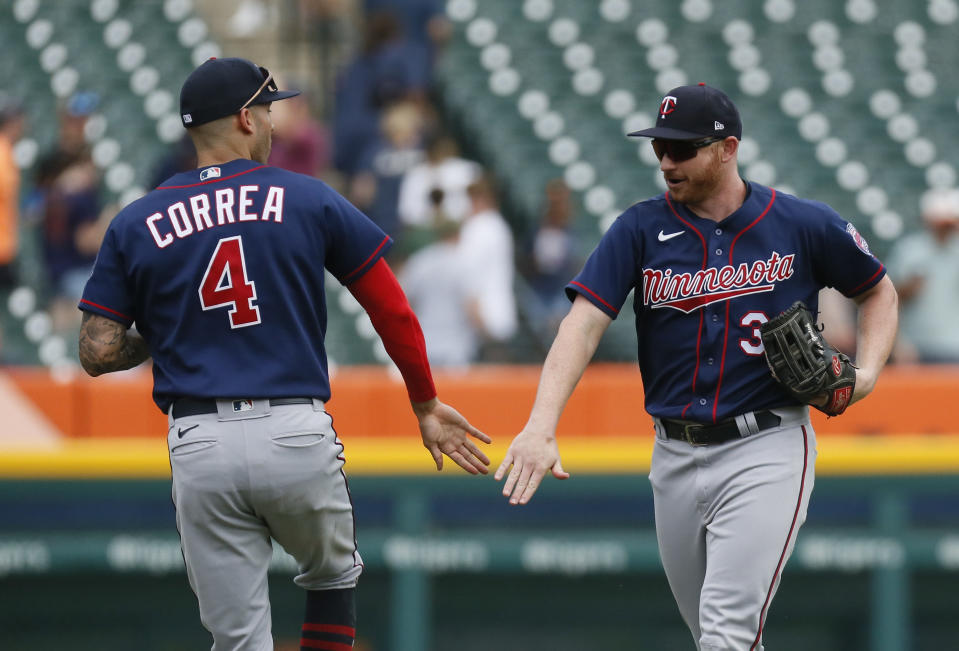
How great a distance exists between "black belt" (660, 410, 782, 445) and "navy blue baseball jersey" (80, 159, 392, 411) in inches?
39.4

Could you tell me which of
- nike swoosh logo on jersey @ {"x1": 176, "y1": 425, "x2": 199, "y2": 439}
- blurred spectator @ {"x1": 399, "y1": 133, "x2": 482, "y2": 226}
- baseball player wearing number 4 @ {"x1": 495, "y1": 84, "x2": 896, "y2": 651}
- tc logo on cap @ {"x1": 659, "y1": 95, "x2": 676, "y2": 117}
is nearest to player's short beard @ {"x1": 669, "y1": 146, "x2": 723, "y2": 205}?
baseball player wearing number 4 @ {"x1": 495, "y1": 84, "x2": 896, "y2": 651}

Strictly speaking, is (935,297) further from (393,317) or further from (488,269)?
(393,317)

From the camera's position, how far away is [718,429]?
3.67 m

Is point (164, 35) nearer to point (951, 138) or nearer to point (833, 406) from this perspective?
point (951, 138)

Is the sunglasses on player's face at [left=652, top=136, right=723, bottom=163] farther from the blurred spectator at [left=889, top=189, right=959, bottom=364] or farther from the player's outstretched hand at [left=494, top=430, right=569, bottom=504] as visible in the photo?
the blurred spectator at [left=889, top=189, right=959, bottom=364]

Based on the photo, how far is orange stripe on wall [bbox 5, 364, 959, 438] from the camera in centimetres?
720

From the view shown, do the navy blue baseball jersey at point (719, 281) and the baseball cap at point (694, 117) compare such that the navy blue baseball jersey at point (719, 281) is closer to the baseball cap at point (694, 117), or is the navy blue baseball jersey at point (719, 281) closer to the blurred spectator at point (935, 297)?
the baseball cap at point (694, 117)

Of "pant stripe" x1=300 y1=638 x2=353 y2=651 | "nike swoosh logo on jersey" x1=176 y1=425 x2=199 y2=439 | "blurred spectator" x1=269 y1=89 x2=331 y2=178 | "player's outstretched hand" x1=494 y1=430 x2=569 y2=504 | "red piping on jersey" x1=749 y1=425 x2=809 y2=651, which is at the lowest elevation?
"pant stripe" x1=300 y1=638 x2=353 y2=651

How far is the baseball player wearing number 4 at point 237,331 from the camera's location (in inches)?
132

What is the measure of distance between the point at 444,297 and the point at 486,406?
0.82m

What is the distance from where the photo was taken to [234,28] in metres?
12.2

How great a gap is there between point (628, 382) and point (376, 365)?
1.83 metres

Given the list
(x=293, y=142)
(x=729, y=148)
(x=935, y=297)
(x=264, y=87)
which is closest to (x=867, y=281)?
(x=729, y=148)

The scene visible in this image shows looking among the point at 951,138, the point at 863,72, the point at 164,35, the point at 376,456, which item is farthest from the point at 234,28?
the point at 376,456
